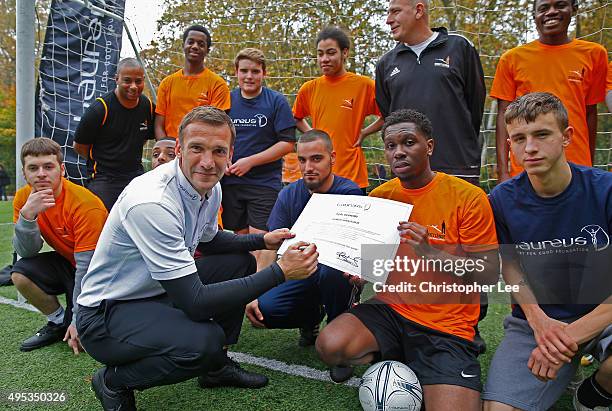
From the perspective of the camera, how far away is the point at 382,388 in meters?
2.30

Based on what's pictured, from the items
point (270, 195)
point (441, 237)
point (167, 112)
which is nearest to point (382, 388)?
point (441, 237)

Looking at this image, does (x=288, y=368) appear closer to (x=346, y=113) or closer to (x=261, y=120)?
(x=346, y=113)

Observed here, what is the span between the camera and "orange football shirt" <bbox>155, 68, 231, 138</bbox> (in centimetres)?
426

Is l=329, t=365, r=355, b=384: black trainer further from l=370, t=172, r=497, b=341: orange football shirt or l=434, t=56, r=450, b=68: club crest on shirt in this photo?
l=434, t=56, r=450, b=68: club crest on shirt

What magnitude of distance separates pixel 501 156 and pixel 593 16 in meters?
3.64

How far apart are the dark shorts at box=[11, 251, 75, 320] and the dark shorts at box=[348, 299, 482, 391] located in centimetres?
212

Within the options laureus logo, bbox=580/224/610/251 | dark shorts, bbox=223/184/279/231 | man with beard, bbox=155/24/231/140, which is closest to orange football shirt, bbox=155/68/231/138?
man with beard, bbox=155/24/231/140

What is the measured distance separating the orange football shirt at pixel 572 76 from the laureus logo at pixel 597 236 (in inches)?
40.3

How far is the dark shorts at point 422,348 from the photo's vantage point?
7.55 feet

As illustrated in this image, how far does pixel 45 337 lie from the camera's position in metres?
3.39

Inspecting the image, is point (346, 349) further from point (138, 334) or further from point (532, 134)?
point (532, 134)

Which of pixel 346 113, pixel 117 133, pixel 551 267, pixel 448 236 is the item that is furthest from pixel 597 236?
pixel 117 133

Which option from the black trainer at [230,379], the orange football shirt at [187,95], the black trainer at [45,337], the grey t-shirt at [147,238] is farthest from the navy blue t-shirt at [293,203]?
the black trainer at [45,337]

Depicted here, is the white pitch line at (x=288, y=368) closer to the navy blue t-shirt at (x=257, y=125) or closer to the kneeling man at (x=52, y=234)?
the kneeling man at (x=52, y=234)
